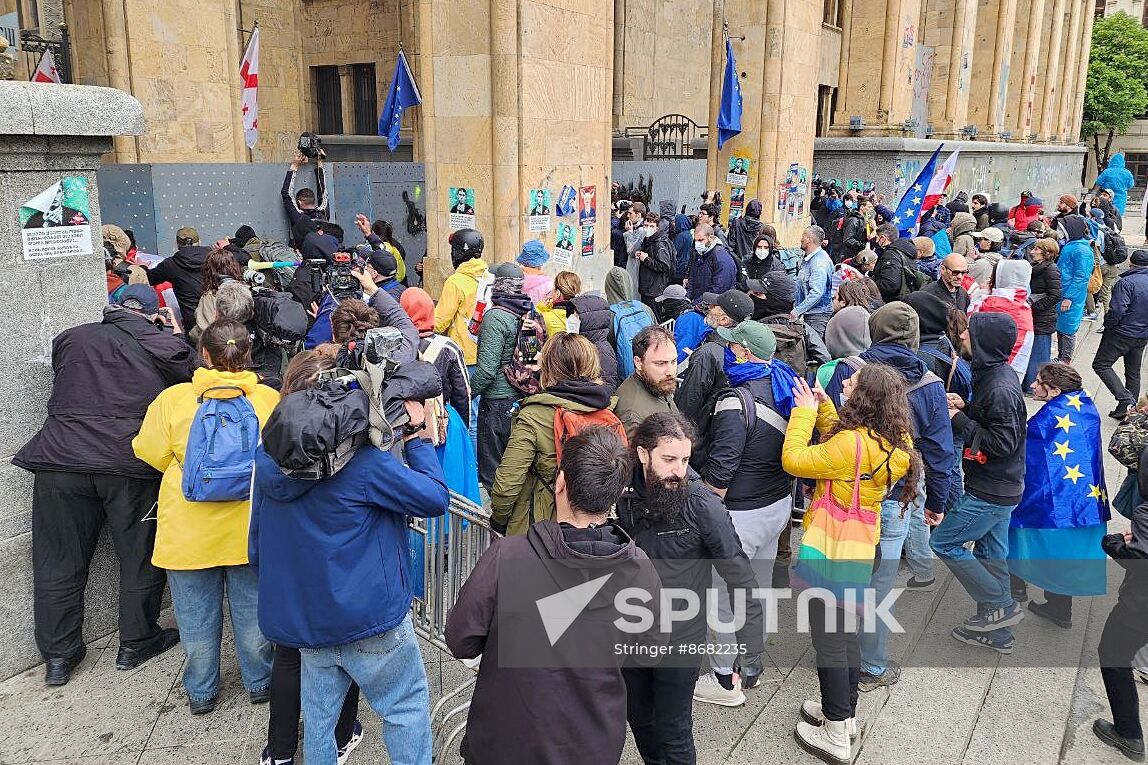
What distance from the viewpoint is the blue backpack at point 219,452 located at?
402cm

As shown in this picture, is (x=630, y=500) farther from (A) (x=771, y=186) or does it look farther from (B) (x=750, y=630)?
(A) (x=771, y=186)

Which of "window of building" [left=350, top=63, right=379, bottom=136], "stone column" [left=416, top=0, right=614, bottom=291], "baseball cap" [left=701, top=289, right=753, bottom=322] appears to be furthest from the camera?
"window of building" [left=350, top=63, right=379, bottom=136]

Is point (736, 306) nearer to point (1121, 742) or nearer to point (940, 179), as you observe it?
point (1121, 742)

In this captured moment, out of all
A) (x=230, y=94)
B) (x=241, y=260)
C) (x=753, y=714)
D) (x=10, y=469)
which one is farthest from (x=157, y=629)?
(x=230, y=94)

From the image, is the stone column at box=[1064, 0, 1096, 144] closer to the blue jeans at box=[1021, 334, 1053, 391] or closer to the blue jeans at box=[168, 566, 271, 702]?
the blue jeans at box=[1021, 334, 1053, 391]

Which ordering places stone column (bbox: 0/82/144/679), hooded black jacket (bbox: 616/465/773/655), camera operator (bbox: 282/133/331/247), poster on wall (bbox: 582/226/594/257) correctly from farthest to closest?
1. poster on wall (bbox: 582/226/594/257)
2. camera operator (bbox: 282/133/331/247)
3. stone column (bbox: 0/82/144/679)
4. hooded black jacket (bbox: 616/465/773/655)

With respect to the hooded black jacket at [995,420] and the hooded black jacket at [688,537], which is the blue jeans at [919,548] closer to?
the hooded black jacket at [995,420]

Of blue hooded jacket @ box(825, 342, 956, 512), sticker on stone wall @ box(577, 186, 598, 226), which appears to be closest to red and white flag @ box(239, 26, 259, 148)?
sticker on stone wall @ box(577, 186, 598, 226)

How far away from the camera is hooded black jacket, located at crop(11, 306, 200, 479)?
442 cm

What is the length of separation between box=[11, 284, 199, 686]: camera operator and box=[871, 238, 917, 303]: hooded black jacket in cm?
672

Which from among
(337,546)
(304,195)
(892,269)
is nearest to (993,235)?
(892,269)

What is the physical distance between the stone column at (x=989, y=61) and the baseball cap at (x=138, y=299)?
104 ft

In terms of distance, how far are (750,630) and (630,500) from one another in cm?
129

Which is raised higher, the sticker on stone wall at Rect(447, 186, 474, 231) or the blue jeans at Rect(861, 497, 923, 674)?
the sticker on stone wall at Rect(447, 186, 474, 231)
